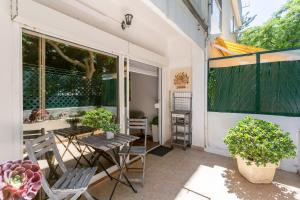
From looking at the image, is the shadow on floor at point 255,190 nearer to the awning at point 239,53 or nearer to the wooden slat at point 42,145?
the awning at point 239,53

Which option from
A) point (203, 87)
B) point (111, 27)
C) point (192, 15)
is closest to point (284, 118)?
point (203, 87)

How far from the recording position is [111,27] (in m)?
3.25

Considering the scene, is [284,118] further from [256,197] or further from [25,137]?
[25,137]

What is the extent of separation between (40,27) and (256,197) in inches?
159

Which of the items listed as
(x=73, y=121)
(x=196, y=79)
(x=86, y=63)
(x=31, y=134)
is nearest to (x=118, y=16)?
(x=86, y=63)

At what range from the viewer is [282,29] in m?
7.23

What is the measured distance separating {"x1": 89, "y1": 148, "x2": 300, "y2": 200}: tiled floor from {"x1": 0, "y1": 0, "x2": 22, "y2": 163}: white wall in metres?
1.50

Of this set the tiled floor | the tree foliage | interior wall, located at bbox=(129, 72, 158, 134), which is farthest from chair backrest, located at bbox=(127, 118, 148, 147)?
the tree foliage

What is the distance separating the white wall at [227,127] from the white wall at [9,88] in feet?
14.0

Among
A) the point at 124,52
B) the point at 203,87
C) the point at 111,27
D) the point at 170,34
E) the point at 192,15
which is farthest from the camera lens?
the point at 170,34

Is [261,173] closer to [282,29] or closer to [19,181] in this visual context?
[19,181]

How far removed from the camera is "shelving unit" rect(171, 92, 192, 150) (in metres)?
4.86

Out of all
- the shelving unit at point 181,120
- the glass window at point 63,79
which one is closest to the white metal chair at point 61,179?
the glass window at point 63,79

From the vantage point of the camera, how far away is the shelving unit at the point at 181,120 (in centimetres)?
486
